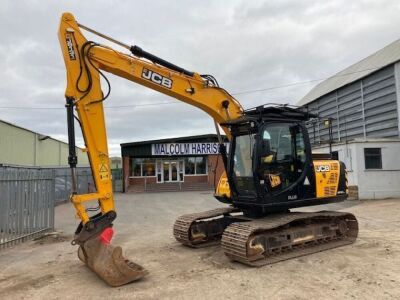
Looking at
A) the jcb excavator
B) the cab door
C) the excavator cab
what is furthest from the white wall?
the cab door

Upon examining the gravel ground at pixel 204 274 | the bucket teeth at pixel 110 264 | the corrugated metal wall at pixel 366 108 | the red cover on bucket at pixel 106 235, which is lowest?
the gravel ground at pixel 204 274

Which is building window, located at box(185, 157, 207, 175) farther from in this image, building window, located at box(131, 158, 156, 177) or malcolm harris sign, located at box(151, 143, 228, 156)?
building window, located at box(131, 158, 156, 177)

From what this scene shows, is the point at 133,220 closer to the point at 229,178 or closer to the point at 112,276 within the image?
the point at 229,178

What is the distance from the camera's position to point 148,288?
235 inches

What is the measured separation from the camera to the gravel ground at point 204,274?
571 centimetres

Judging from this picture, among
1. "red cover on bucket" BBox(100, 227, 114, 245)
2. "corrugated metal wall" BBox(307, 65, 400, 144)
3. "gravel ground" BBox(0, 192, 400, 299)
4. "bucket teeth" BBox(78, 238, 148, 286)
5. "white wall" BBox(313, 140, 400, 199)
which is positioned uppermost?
"corrugated metal wall" BBox(307, 65, 400, 144)

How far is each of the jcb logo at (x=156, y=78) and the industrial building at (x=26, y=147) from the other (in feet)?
57.3

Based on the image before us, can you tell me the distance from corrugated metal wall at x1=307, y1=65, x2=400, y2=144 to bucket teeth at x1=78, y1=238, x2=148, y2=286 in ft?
42.1

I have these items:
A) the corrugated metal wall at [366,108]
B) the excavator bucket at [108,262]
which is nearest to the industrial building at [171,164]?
the corrugated metal wall at [366,108]

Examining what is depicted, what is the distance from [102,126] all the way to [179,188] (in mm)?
24178

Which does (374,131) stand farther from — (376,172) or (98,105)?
(98,105)

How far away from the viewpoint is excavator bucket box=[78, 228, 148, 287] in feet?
19.9

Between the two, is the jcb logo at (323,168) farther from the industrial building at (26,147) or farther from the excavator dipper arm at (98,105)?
the industrial building at (26,147)

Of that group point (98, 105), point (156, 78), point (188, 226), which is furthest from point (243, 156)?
point (98, 105)
